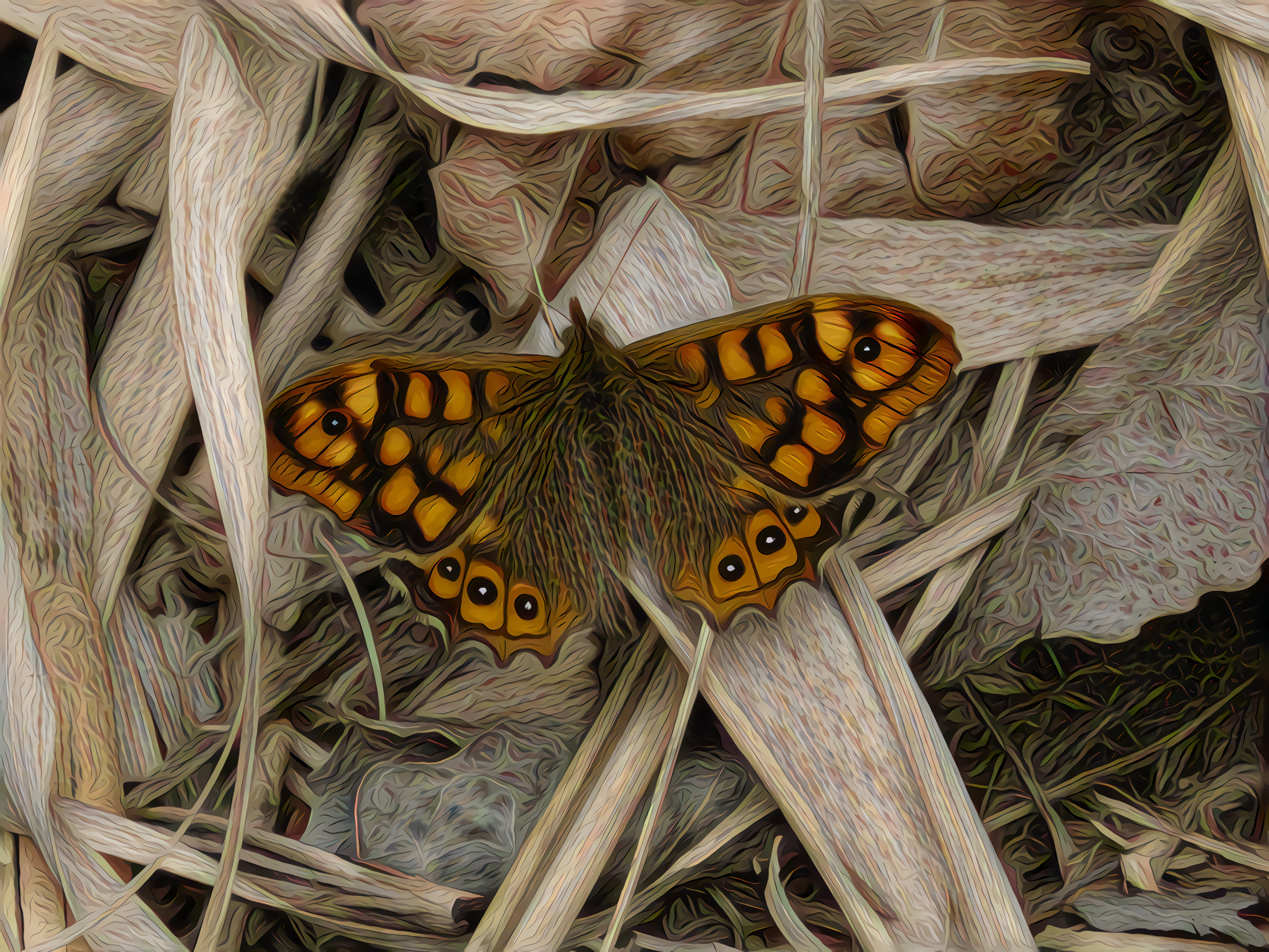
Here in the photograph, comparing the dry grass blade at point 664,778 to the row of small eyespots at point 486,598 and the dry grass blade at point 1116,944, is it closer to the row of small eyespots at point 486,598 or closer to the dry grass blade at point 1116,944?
the row of small eyespots at point 486,598

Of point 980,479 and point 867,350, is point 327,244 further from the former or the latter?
point 980,479

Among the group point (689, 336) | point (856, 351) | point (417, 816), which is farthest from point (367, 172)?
point (417, 816)

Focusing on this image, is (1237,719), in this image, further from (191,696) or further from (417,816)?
(191,696)

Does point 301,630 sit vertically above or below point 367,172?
below

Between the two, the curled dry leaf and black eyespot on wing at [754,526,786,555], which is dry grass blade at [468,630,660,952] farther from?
the curled dry leaf

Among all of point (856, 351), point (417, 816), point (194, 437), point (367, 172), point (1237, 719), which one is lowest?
point (1237, 719)

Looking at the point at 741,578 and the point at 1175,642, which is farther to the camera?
the point at 1175,642
